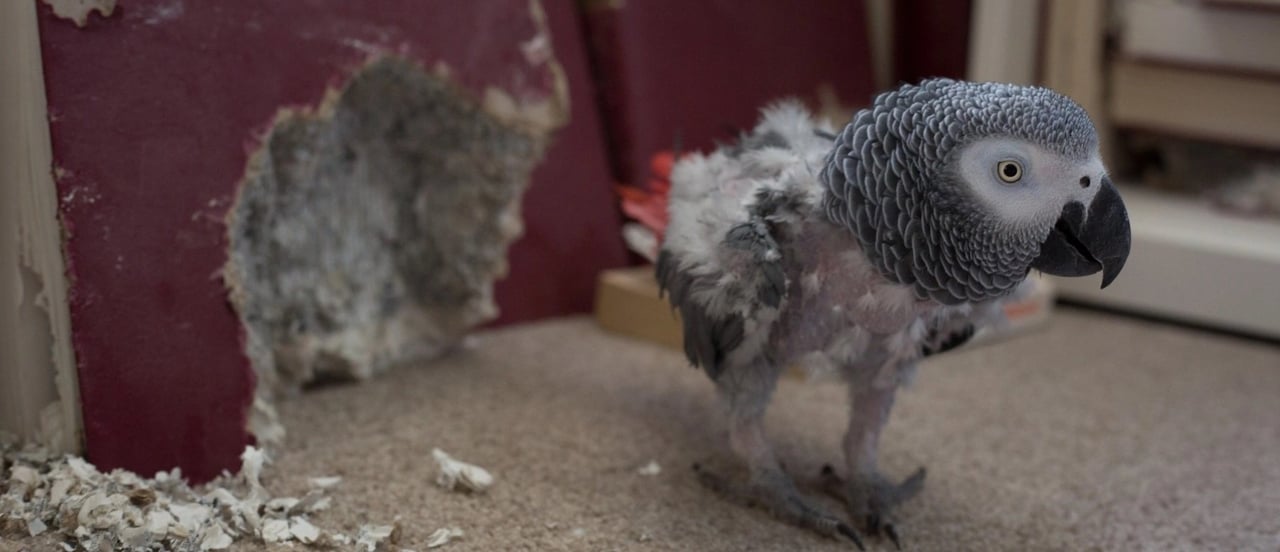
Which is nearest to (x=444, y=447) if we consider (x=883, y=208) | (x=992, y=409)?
(x=883, y=208)

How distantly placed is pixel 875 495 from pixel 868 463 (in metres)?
0.03

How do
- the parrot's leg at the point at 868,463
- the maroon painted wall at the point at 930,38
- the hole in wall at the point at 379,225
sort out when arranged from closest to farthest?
1. the parrot's leg at the point at 868,463
2. the hole in wall at the point at 379,225
3. the maroon painted wall at the point at 930,38

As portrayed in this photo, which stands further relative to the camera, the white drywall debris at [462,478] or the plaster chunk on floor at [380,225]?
the plaster chunk on floor at [380,225]

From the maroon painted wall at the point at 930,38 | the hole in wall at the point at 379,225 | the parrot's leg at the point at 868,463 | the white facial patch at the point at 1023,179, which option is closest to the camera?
the white facial patch at the point at 1023,179

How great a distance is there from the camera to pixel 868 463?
112cm

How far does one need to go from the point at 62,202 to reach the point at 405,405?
0.45m

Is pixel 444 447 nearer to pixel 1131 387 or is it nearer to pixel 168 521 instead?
pixel 168 521

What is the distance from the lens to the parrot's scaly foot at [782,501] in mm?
1057

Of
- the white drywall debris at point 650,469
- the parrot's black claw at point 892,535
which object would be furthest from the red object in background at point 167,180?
the parrot's black claw at point 892,535

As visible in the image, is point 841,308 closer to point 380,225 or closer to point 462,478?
point 462,478

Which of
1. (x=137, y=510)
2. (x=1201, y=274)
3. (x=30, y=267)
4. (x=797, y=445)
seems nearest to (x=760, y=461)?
(x=797, y=445)

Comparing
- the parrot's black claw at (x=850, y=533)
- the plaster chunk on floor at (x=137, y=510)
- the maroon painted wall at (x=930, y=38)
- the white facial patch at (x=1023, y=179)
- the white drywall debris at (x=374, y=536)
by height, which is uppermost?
the maroon painted wall at (x=930, y=38)

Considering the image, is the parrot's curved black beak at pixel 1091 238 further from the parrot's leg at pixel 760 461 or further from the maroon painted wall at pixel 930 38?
the maroon painted wall at pixel 930 38

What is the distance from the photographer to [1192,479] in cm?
123
